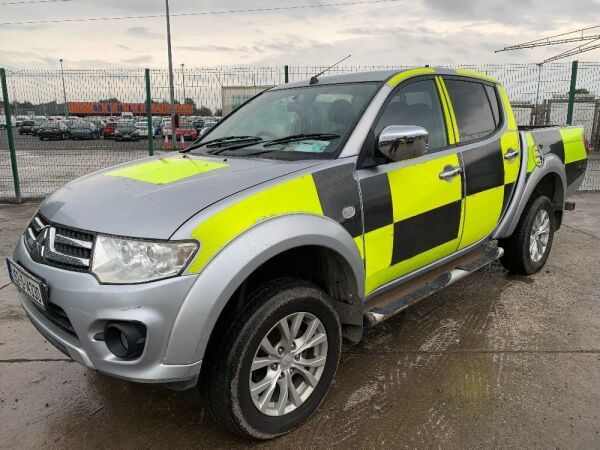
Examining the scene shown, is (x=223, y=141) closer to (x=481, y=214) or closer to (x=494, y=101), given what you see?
(x=481, y=214)

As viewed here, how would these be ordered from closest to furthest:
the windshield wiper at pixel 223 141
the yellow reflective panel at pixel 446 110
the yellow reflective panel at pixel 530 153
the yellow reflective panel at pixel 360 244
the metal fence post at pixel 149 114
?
the yellow reflective panel at pixel 360 244, the windshield wiper at pixel 223 141, the yellow reflective panel at pixel 446 110, the yellow reflective panel at pixel 530 153, the metal fence post at pixel 149 114

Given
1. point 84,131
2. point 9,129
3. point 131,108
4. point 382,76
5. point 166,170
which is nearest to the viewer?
point 166,170

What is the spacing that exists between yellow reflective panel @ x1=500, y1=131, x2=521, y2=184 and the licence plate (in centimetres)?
314

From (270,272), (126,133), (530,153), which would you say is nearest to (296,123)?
(270,272)

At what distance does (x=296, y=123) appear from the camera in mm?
3051

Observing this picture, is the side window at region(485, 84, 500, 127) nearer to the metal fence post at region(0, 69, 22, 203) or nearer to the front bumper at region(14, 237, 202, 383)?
the front bumper at region(14, 237, 202, 383)

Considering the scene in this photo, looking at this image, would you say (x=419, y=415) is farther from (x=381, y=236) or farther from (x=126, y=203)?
(x=126, y=203)

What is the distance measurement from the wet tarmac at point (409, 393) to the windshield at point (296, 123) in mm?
1383

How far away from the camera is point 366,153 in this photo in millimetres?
2600

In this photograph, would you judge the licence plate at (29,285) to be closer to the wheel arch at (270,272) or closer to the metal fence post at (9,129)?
the wheel arch at (270,272)

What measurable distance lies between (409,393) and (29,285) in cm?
203

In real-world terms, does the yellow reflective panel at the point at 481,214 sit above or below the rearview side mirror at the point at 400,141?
below

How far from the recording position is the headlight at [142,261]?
6.21 feet

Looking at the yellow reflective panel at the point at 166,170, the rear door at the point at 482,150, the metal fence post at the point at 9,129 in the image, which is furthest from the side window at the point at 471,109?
the metal fence post at the point at 9,129
